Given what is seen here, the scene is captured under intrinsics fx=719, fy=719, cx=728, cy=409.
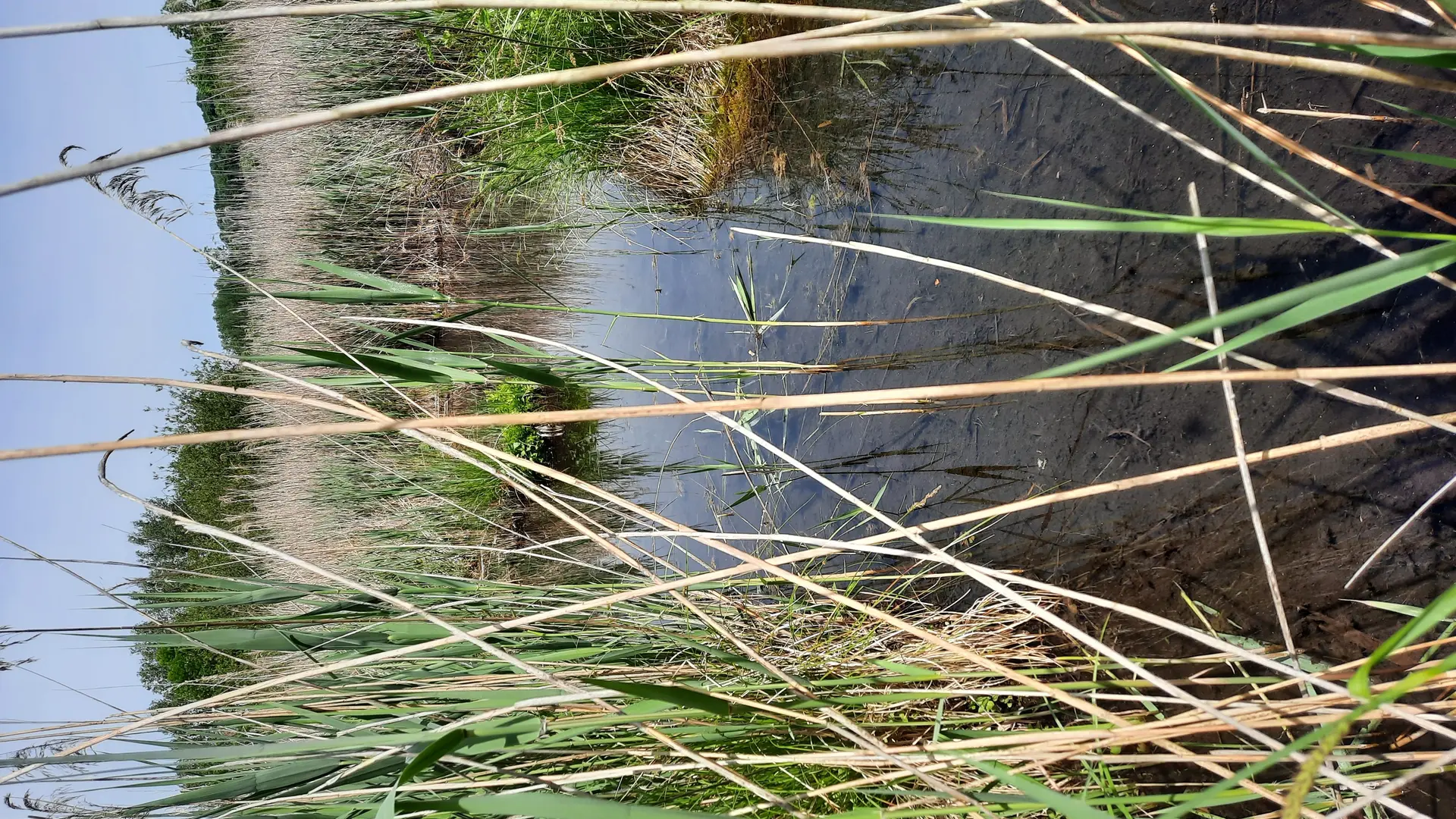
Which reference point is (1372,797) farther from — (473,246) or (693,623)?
(473,246)

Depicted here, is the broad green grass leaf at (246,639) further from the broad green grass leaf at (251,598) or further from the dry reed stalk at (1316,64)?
the dry reed stalk at (1316,64)

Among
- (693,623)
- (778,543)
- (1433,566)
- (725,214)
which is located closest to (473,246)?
(725,214)

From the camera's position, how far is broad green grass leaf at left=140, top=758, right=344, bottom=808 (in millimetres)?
1064

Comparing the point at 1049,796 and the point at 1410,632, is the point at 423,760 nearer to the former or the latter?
the point at 1049,796

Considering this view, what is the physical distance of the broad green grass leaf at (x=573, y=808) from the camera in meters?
0.79

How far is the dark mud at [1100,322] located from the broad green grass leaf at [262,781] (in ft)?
4.91

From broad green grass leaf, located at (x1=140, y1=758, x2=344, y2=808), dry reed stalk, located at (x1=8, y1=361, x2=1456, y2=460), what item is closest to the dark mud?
dry reed stalk, located at (x1=8, y1=361, x2=1456, y2=460)

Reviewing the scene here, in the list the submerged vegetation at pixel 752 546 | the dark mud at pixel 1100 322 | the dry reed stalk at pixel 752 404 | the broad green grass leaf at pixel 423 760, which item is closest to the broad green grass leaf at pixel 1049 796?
the submerged vegetation at pixel 752 546

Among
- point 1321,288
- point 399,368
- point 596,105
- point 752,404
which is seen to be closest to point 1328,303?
point 1321,288

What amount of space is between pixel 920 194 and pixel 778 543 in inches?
→ 45.7

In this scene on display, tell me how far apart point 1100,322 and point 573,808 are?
4.67 feet

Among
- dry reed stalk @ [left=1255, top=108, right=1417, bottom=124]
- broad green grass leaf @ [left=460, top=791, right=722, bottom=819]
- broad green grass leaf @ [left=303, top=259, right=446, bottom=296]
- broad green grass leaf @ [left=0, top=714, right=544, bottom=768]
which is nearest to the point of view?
broad green grass leaf @ [left=460, top=791, right=722, bottom=819]

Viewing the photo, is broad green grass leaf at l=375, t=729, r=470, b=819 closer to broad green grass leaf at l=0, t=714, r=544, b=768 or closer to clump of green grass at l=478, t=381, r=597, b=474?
broad green grass leaf at l=0, t=714, r=544, b=768

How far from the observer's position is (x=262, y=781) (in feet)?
3.50
